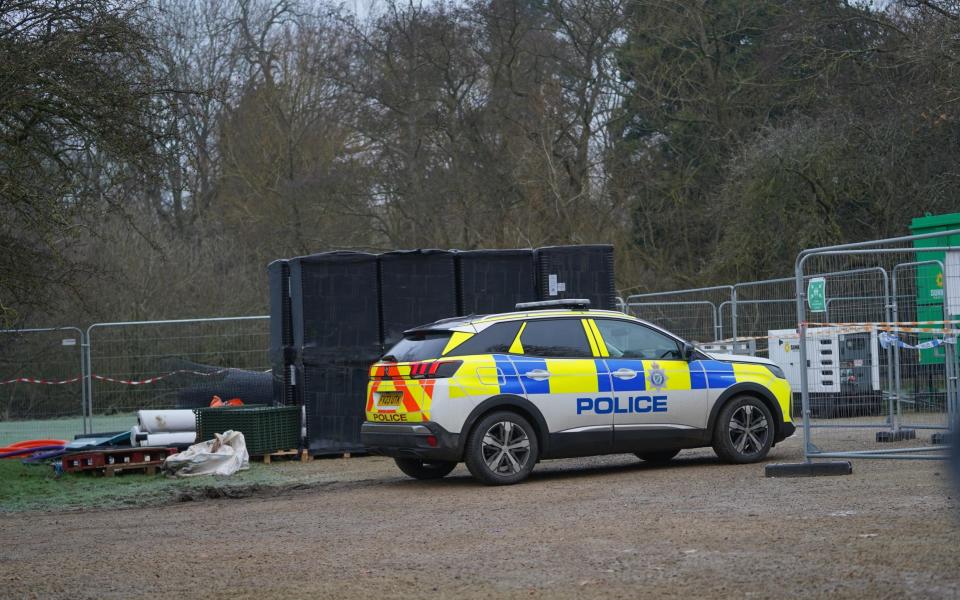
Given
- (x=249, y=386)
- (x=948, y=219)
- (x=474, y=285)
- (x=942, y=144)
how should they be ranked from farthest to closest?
1. (x=942, y=144)
2. (x=948, y=219)
3. (x=249, y=386)
4. (x=474, y=285)

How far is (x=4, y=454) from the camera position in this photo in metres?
16.8

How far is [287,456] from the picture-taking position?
51.5 feet

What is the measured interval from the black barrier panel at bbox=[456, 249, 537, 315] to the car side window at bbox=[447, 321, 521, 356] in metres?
3.71

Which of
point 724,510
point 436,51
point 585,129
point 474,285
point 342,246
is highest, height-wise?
point 436,51

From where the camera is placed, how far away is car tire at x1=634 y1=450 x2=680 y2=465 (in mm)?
13565

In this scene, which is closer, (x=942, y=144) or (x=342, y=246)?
(x=942, y=144)

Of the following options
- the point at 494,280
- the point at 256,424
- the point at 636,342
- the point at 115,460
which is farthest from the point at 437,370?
the point at 115,460

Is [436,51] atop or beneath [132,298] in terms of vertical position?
atop

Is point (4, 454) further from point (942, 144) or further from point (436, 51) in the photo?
point (942, 144)

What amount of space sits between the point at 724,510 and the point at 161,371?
43.9ft

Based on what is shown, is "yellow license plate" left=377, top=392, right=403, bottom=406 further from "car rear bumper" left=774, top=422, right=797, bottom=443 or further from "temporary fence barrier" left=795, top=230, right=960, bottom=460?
"car rear bumper" left=774, top=422, right=797, bottom=443

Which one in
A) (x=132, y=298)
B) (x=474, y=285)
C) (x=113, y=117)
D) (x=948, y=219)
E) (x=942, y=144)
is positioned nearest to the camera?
(x=113, y=117)

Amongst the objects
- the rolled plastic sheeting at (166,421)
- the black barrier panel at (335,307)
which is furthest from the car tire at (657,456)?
the rolled plastic sheeting at (166,421)

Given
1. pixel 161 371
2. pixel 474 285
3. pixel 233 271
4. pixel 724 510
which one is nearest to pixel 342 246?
pixel 233 271
